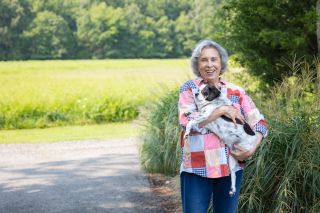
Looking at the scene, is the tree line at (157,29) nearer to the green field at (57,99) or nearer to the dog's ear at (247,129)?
the green field at (57,99)

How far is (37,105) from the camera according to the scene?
18062 millimetres

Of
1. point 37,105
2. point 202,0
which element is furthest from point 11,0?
point 202,0

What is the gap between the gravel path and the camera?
597 centimetres

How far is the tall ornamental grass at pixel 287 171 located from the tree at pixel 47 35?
2423 centimetres

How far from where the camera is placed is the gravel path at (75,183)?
5973 mm

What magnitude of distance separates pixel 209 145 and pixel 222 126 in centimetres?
14

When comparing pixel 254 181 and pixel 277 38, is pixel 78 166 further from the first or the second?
pixel 254 181

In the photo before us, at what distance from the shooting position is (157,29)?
39094mm

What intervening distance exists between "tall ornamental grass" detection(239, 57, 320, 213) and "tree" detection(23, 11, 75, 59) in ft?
79.5

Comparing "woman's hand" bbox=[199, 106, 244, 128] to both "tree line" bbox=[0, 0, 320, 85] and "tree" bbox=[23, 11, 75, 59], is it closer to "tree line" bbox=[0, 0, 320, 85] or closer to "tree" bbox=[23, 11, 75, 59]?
"tree line" bbox=[0, 0, 320, 85]

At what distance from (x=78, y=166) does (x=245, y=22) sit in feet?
12.6

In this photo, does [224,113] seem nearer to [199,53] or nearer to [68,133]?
[199,53]

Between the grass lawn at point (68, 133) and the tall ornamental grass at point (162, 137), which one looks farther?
the grass lawn at point (68, 133)

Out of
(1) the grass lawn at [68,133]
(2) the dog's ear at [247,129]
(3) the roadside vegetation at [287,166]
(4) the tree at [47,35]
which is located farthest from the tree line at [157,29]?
(2) the dog's ear at [247,129]
